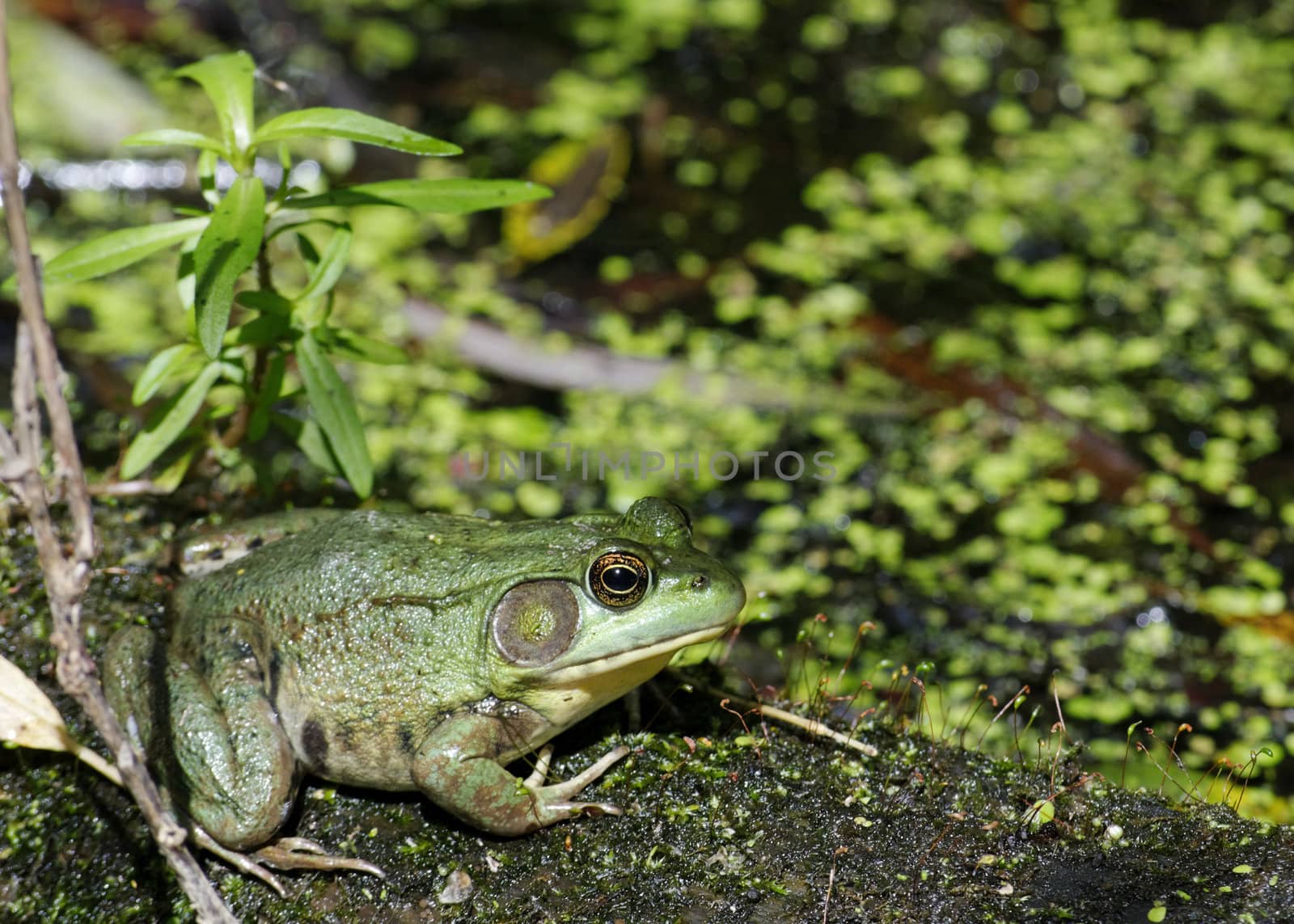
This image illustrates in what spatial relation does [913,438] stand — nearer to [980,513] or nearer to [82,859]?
[980,513]

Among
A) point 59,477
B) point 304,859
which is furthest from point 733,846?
point 59,477

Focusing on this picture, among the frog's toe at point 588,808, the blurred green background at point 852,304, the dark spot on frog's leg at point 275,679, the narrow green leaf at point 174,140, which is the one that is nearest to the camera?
the frog's toe at point 588,808

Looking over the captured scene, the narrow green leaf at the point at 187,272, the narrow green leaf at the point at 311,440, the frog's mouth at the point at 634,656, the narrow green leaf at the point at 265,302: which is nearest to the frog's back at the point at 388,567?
the frog's mouth at the point at 634,656

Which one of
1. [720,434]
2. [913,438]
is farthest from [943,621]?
[720,434]

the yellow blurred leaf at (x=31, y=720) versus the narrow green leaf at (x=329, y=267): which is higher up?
the narrow green leaf at (x=329, y=267)

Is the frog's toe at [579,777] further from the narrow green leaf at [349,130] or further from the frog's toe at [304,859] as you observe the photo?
the narrow green leaf at [349,130]

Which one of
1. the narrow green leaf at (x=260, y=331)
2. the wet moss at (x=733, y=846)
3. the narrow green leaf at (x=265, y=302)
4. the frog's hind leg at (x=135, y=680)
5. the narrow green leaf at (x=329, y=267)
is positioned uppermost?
the narrow green leaf at (x=329, y=267)

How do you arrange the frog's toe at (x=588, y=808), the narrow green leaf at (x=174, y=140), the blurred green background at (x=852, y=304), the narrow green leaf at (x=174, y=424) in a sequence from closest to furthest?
the frog's toe at (x=588, y=808), the narrow green leaf at (x=174, y=140), the narrow green leaf at (x=174, y=424), the blurred green background at (x=852, y=304)

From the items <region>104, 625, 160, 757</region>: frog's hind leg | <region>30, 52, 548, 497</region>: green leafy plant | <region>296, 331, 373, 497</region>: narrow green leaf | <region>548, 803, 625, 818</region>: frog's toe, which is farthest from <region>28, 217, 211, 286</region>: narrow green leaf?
<region>548, 803, 625, 818</region>: frog's toe
